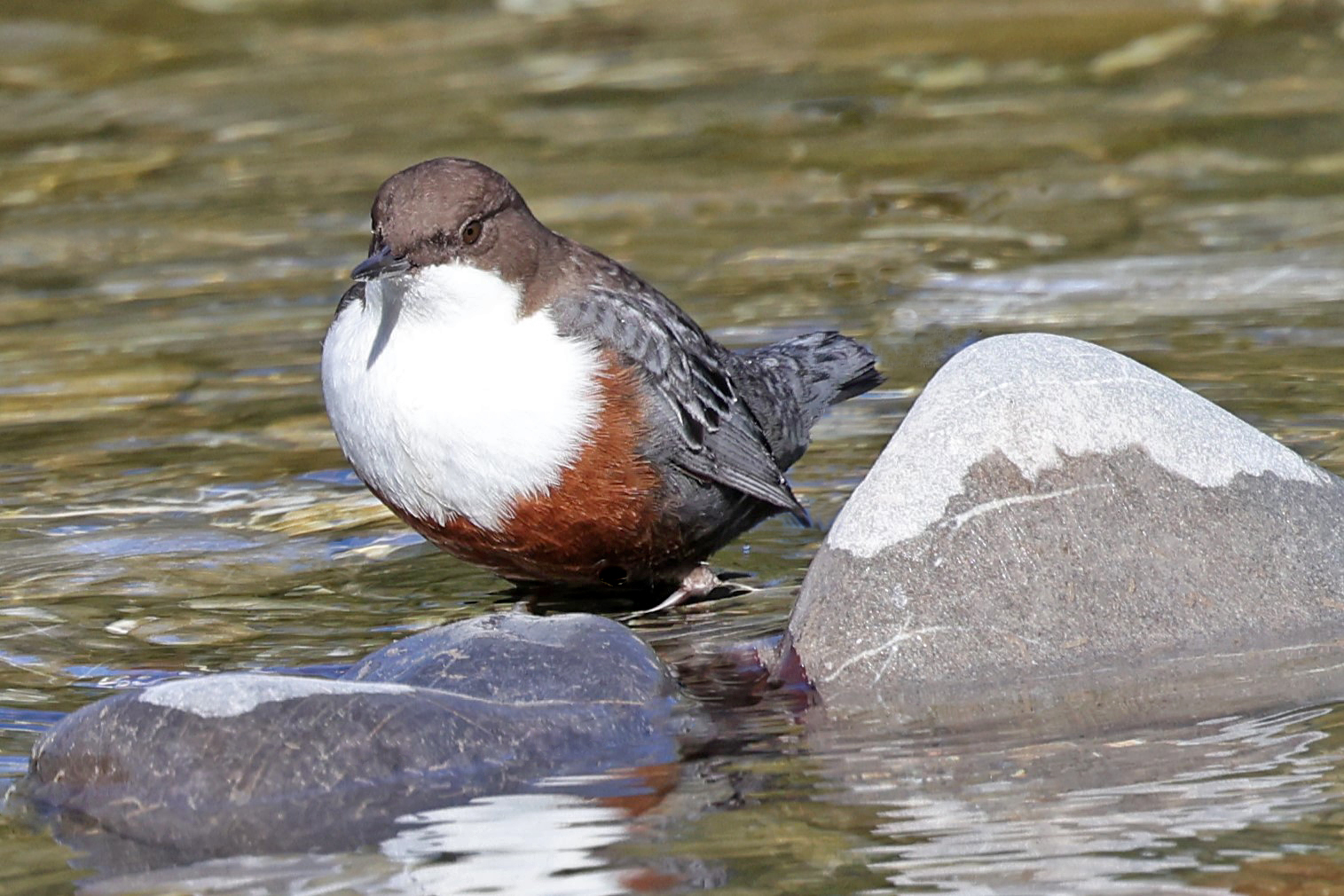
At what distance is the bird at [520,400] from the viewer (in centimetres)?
556

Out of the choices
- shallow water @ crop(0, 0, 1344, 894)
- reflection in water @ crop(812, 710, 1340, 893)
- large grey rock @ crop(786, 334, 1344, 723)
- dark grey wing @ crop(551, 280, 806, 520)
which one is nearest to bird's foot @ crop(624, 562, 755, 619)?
shallow water @ crop(0, 0, 1344, 894)

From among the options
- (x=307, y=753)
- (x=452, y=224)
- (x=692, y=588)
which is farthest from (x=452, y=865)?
(x=692, y=588)

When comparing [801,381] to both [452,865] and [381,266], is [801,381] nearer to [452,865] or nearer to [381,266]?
[381,266]

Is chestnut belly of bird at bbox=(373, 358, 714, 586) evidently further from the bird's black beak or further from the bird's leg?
the bird's black beak

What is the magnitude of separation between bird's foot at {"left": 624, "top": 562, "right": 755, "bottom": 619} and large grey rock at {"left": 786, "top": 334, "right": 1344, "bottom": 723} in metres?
1.00

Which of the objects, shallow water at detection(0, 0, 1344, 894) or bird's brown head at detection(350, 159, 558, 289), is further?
bird's brown head at detection(350, 159, 558, 289)

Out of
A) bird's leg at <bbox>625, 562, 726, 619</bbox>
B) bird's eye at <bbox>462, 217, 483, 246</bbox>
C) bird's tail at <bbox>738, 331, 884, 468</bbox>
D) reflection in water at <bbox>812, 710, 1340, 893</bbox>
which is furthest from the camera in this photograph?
bird's tail at <bbox>738, 331, 884, 468</bbox>

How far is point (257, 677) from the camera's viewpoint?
15.1ft

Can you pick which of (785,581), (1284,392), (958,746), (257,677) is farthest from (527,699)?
(1284,392)

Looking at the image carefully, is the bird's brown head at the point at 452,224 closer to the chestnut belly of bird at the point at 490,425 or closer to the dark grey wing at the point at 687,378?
the chestnut belly of bird at the point at 490,425

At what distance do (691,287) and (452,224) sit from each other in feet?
13.6

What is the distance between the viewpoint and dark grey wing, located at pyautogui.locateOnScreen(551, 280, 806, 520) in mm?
5902

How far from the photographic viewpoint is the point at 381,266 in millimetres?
5387

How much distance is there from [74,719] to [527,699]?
Result: 38.7 inches
